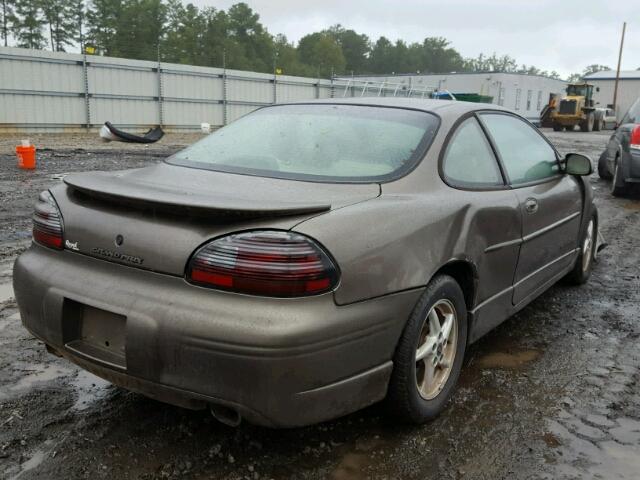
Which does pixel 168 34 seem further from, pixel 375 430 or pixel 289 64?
pixel 375 430

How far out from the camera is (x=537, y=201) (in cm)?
355

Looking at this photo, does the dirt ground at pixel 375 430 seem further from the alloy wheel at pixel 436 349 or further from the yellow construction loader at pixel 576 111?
the yellow construction loader at pixel 576 111

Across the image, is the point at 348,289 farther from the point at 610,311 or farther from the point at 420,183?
the point at 610,311

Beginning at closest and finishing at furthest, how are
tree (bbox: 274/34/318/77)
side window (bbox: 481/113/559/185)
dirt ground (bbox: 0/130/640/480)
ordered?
dirt ground (bbox: 0/130/640/480) → side window (bbox: 481/113/559/185) → tree (bbox: 274/34/318/77)

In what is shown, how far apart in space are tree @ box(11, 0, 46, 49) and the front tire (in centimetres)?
5873

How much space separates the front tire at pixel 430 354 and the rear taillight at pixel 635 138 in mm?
7748

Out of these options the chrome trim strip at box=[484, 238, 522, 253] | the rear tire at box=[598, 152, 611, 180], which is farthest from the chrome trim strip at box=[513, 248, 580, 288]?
the rear tire at box=[598, 152, 611, 180]

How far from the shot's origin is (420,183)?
2678 mm

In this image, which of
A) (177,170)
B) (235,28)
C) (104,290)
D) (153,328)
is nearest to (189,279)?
(153,328)

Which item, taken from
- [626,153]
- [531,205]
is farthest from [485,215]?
[626,153]

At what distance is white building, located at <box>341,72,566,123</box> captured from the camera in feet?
139

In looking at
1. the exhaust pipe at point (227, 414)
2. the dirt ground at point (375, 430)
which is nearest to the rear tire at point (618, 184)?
the dirt ground at point (375, 430)

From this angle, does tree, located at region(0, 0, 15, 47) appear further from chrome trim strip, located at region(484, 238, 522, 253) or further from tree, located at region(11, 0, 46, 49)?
chrome trim strip, located at region(484, 238, 522, 253)

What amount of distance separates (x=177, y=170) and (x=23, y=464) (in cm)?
141
